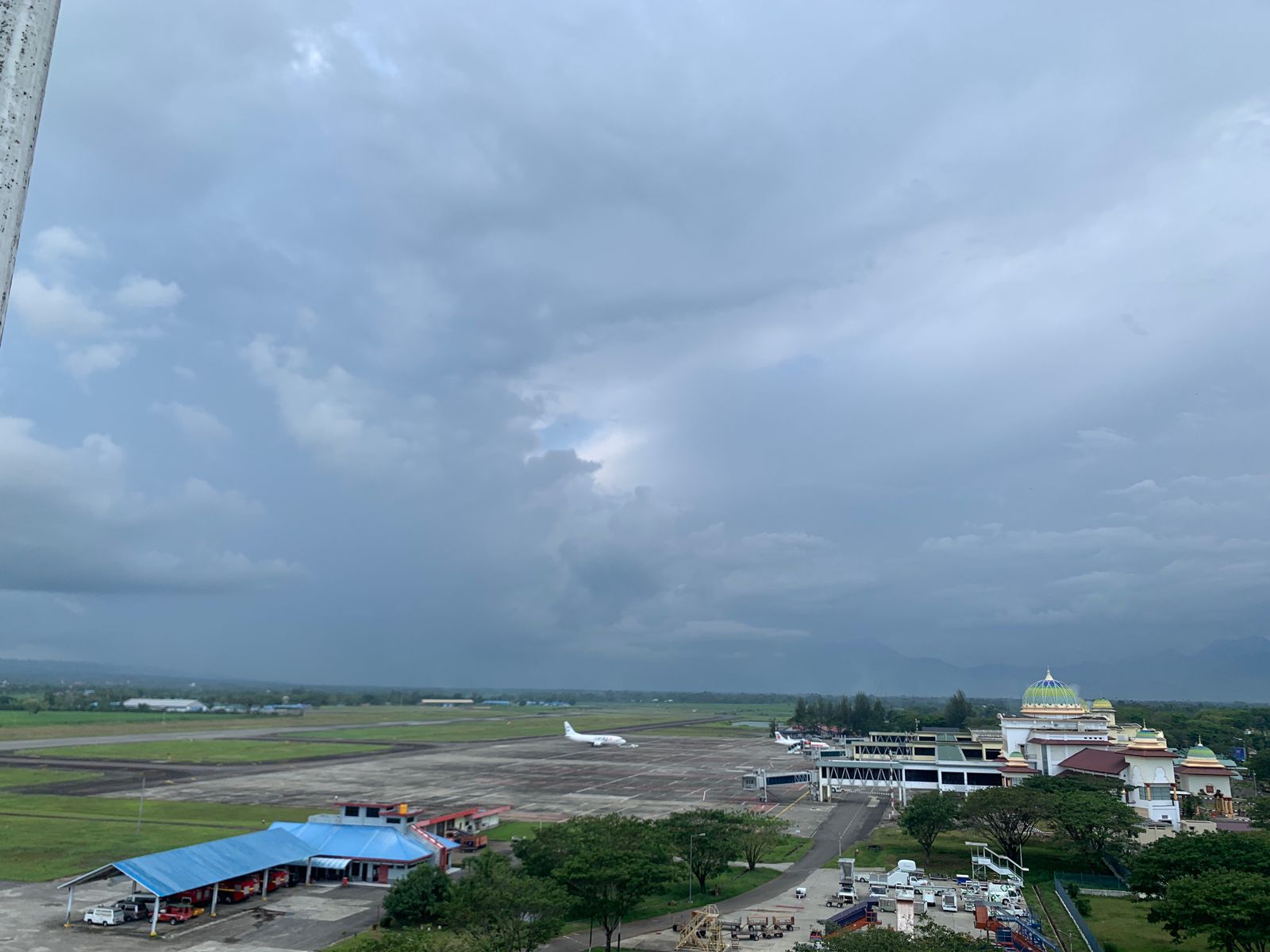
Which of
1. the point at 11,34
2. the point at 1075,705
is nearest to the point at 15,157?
the point at 11,34

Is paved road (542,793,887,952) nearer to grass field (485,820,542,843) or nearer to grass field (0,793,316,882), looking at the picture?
grass field (485,820,542,843)

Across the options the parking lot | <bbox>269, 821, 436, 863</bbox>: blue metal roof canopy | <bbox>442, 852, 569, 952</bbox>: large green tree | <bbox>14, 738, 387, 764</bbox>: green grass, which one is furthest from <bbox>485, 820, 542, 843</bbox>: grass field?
<bbox>14, 738, 387, 764</bbox>: green grass

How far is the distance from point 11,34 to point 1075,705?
11552cm

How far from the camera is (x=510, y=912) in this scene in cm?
3972

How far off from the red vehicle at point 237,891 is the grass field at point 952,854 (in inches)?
1577

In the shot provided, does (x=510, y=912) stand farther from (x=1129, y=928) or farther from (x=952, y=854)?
(x=952, y=854)

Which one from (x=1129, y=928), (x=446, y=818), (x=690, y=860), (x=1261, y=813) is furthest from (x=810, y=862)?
(x=1261, y=813)

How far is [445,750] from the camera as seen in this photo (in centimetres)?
14625

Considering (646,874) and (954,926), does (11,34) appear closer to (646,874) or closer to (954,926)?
(646,874)

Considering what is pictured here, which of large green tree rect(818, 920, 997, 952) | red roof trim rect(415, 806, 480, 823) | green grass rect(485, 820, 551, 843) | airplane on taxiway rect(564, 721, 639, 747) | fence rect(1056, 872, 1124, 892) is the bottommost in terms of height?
airplane on taxiway rect(564, 721, 639, 747)

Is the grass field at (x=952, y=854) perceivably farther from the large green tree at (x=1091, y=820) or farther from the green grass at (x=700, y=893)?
the green grass at (x=700, y=893)

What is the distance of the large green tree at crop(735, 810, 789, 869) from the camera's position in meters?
59.6

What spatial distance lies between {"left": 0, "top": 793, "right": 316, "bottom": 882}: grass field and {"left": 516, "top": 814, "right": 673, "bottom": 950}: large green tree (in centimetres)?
3093

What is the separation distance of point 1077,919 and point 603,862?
2777cm
